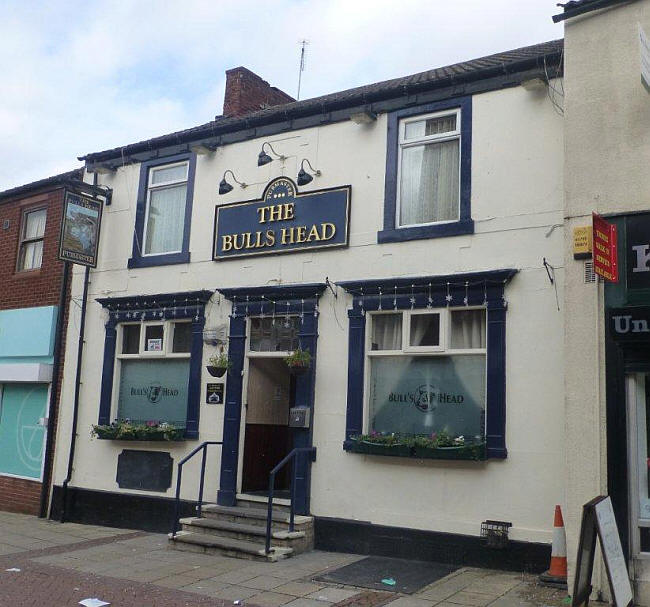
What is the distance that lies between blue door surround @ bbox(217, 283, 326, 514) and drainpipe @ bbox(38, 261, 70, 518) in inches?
150

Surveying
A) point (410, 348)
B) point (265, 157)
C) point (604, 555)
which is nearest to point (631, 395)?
point (604, 555)

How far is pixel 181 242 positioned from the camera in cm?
1273

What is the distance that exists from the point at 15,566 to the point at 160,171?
6.86m

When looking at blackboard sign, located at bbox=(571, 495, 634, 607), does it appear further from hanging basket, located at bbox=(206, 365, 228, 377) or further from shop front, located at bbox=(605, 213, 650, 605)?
hanging basket, located at bbox=(206, 365, 228, 377)

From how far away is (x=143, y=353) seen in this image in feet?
41.3

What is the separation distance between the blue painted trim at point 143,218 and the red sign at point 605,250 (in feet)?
22.7

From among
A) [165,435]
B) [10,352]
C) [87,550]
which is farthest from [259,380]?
[10,352]

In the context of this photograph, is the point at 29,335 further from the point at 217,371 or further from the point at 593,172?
the point at 593,172

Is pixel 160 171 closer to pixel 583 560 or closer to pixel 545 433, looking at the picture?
pixel 545 433

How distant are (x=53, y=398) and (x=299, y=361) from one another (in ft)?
18.1

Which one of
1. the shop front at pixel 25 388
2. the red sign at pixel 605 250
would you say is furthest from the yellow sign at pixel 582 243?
the shop front at pixel 25 388

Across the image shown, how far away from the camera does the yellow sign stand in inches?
313

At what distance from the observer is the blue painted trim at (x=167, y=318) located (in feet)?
38.7

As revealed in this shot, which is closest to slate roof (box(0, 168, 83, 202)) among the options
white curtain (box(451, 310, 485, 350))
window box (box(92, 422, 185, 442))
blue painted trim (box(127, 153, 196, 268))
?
blue painted trim (box(127, 153, 196, 268))
